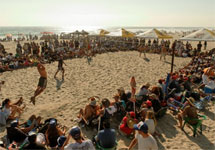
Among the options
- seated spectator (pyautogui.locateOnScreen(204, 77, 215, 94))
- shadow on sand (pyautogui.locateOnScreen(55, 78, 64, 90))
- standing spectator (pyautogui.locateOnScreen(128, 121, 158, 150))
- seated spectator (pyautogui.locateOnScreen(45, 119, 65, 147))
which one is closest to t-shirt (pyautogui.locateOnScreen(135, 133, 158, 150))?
standing spectator (pyautogui.locateOnScreen(128, 121, 158, 150))

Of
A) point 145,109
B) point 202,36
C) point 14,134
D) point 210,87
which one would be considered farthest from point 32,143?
point 202,36

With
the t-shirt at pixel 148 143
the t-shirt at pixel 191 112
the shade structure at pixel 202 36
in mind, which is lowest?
the t-shirt at pixel 191 112

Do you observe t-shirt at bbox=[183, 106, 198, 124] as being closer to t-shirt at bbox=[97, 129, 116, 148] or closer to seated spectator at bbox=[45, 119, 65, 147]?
t-shirt at bbox=[97, 129, 116, 148]

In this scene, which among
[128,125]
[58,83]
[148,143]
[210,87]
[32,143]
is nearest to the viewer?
[148,143]

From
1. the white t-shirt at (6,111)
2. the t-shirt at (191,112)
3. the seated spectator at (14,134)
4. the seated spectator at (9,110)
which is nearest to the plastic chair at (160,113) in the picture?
the t-shirt at (191,112)

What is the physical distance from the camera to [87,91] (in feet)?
26.0

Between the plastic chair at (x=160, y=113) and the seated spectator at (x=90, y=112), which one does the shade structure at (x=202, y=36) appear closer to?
the plastic chair at (x=160, y=113)

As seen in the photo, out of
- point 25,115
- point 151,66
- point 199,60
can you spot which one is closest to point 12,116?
point 25,115

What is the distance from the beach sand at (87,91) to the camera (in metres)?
4.63

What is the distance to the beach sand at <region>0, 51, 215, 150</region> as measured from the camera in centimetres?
463

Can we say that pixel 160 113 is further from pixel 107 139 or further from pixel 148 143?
pixel 148 143

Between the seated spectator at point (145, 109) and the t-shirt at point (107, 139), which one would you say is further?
the seated spectator at point (145, 109)

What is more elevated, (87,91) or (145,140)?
(145,140)

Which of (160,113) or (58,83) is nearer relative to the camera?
(160,113)
